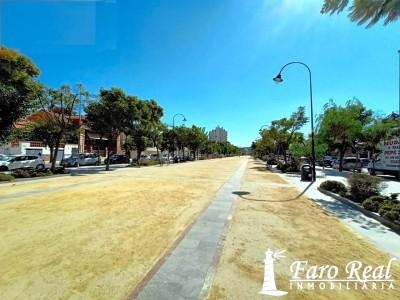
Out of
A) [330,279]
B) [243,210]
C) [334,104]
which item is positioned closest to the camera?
[330,279]

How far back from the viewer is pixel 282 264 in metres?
5.48

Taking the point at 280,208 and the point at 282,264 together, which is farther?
the point at 280,208

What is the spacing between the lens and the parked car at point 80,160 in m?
40.4

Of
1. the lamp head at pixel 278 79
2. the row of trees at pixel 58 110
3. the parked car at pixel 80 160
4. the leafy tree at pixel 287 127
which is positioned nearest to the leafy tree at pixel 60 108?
the row of trees at pixel 58 110

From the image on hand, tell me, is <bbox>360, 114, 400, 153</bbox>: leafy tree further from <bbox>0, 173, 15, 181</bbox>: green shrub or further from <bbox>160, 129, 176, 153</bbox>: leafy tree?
<bbox>160, 129, 176, 153</bbox>: leafy tree

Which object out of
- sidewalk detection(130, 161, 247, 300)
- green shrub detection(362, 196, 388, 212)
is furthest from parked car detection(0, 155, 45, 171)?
green shrub detection(362, 196, 388, 212)

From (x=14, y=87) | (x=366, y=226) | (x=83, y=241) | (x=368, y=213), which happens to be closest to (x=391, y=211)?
(x=366, y=226)

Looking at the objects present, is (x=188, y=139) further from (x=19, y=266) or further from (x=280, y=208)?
(x=19, y=266)

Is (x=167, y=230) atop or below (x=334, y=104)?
below

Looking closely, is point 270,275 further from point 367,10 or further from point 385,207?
point 367,10

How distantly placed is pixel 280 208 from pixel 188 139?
54.1 metres

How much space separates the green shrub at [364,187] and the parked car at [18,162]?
95.6 feet

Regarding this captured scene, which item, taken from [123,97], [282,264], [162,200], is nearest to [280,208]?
[162,200]

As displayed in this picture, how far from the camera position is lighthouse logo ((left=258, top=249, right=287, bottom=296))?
14.4ft
